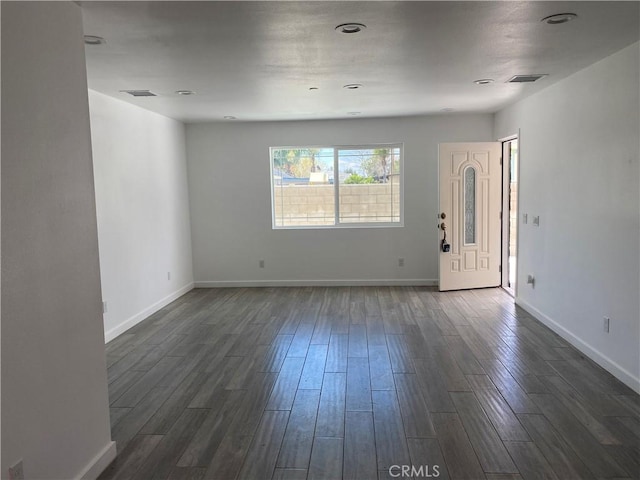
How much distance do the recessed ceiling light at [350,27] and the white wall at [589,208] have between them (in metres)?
1.96

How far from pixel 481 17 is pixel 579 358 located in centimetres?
284

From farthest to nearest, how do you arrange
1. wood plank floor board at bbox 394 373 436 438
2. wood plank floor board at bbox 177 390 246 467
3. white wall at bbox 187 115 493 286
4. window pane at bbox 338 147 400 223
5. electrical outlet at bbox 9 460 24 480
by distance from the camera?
1. window pane at bbox 338 147 400 223
2. white wall at bbox 187 115 493 286
3. wood plank floor board at bbox 394 373 436 438
4. wood plank floor board at bbox 177 390 246 467
5. electrical outlet at bbox 9 460 24 480

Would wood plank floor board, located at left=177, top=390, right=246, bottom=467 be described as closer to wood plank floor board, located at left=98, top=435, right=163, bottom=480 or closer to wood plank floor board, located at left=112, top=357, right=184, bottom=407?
wood plank floor board, located at left=98, top=435, right=163, bottom=480

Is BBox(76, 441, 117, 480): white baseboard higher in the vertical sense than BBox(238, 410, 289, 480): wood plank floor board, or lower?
higher

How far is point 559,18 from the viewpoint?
2.53 m

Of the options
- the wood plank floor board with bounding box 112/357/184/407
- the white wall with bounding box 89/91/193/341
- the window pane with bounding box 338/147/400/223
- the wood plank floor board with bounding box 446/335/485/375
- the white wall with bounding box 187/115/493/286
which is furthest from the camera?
the window pane with bounding box 338/147/400/223

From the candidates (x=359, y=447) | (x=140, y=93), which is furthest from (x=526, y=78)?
(x=140, y=93)

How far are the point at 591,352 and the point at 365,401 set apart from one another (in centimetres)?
203

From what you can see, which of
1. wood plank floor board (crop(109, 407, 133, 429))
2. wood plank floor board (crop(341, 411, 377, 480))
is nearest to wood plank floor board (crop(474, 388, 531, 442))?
wood plank floor board (crop(341, 411, 377, 480))

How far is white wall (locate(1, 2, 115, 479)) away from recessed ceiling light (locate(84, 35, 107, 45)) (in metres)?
0.48

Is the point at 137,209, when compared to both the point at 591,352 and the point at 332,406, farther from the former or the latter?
the point at 591,352

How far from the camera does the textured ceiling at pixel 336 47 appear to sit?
2381 mm

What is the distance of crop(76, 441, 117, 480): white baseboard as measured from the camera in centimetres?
226

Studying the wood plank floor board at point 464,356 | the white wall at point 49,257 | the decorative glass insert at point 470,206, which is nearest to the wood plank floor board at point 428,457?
the wood plank floor board at point 464,356
